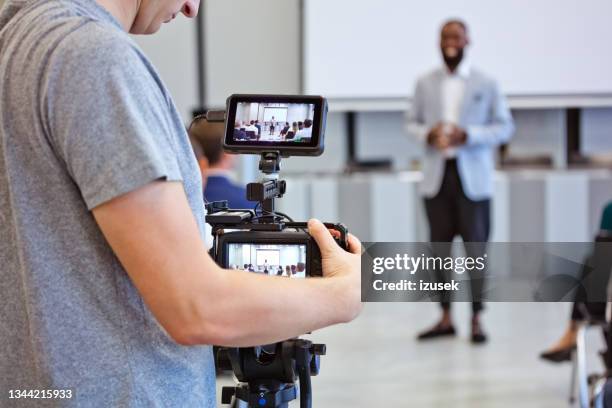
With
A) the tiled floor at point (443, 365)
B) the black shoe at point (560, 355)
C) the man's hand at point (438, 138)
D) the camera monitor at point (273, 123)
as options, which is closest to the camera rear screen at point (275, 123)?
the camera monitor at point (273, 123)

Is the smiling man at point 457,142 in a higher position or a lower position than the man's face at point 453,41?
lower

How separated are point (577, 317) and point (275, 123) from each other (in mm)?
2383

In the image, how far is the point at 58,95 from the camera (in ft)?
2.59

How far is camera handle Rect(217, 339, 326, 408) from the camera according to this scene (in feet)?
4.40

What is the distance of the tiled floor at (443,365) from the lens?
3.44 meters

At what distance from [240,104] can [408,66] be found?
4859 mm

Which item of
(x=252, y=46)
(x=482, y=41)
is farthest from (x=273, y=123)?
(x=252, y=46)

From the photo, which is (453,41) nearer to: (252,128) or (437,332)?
(437,332)

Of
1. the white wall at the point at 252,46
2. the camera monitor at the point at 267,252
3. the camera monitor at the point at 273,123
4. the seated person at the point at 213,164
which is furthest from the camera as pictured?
the white wall at the point at 252,46

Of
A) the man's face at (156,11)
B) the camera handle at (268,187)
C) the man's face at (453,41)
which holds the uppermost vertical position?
the man's face at (453,41)

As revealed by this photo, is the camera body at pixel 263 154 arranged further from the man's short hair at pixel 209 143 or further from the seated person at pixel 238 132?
the man's short hair at pixel 209 143

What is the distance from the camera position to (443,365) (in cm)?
394

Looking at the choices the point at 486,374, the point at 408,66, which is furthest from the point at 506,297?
the point at 408,66

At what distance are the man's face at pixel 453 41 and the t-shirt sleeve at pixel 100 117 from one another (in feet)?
12.5
